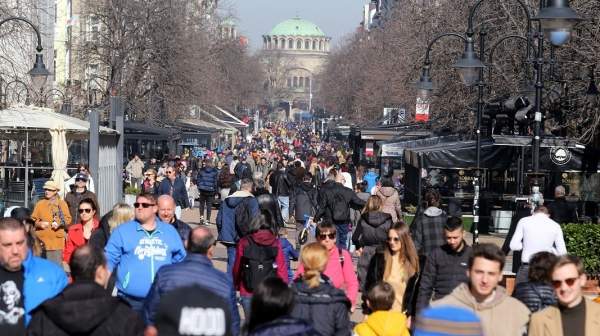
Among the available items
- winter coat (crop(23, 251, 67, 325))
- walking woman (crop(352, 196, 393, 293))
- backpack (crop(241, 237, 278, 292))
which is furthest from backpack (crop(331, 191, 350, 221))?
winter coat (crop(23, 251, 67, 325))

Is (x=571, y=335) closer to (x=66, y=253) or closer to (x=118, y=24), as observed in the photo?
(x=66, y=253)

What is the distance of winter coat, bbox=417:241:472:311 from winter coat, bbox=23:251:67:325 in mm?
3094

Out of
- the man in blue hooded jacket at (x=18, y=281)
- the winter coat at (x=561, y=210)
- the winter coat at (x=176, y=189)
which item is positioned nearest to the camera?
the man in blue hooded jacket at (x=18, y=281)

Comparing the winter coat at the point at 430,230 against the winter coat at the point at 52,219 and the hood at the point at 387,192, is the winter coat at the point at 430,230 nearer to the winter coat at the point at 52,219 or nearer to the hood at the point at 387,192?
the winter coat at the point at 52,219

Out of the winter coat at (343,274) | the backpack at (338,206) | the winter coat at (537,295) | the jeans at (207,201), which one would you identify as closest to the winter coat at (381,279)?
the winter coat at (343,274)

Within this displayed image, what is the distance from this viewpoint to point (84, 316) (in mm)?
6914

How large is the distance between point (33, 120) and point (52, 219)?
10.8m

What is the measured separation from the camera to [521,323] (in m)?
7.47

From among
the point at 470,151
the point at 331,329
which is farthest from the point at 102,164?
the point at 331,329

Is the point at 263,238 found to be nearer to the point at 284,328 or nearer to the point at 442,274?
the point at 442,274

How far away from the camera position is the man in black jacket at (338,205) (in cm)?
1928

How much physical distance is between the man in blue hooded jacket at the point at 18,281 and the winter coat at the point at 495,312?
2395 mm

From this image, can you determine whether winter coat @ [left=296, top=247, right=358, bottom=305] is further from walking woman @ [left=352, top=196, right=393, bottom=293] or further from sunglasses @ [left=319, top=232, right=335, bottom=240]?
walking woman @ [left=352, top=196, right=393, bottom=293]

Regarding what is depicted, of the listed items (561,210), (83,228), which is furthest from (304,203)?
(83,228)
